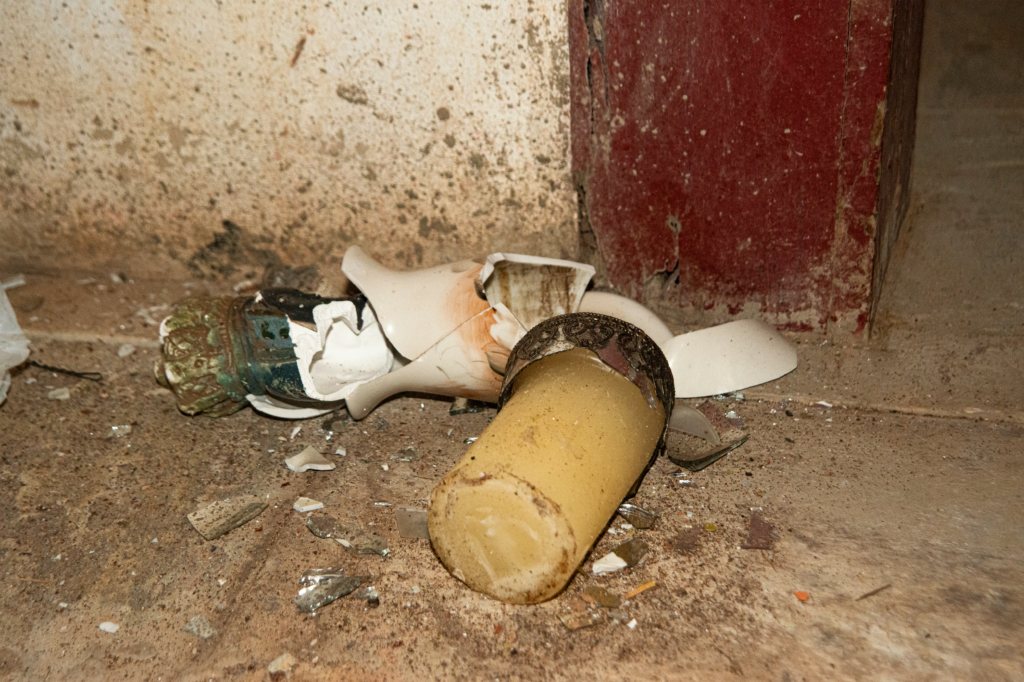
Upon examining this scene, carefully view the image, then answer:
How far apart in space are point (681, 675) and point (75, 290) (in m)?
2.40

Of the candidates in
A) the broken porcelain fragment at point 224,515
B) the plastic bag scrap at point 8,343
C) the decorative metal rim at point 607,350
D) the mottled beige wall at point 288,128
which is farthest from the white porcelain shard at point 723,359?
the plastic bag scrap at point 8,343

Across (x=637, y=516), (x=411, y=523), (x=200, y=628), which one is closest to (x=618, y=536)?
Answer: (x=637, y=516)

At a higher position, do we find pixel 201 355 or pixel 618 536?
pixel 201 355

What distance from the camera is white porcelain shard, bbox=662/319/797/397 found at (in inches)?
77.8

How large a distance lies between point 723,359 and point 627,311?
29cm

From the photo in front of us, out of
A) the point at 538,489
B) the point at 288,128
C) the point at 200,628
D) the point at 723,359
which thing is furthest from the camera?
the point at 288,128

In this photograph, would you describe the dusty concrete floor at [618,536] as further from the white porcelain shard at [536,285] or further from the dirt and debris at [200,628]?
the white porcelain shard at [536,285]

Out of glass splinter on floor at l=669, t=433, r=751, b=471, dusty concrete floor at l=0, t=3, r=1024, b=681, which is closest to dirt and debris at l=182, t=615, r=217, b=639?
dusty concrete floor at l=0, t=3, r=1024, b=681

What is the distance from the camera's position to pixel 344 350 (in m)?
2.04

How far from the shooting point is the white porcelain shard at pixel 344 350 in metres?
1.98

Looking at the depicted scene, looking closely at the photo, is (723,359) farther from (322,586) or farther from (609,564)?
(322,586)

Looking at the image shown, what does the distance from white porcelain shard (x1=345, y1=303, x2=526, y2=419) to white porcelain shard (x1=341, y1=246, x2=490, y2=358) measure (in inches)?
1.2

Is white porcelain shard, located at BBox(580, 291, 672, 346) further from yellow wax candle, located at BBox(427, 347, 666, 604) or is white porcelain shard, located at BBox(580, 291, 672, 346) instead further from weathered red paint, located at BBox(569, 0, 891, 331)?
yellow wax candle, located at BBox(427, 347, 666, 604)

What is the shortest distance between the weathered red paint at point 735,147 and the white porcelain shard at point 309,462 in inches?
38.4
